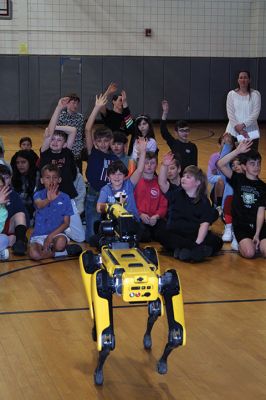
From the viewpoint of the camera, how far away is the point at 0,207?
6785 millimetres

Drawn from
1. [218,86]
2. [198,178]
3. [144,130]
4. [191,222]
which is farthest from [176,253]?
[218,86]

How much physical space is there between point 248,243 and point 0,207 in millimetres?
2380

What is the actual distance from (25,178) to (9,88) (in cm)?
1040

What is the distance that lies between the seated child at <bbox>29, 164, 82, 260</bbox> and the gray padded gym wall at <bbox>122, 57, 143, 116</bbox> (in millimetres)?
11939

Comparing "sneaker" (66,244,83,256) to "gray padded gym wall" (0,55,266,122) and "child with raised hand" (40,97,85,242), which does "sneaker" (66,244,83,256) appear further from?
"gray padded gym wall" (0,55,266,122)

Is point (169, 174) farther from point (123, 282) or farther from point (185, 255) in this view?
point (123, 282)

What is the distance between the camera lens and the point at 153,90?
19.0 m

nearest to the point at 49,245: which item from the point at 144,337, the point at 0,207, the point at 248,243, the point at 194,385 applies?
the point at 0,207

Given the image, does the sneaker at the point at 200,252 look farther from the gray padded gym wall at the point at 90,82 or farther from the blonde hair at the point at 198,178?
the gray padded gym wall at the point at 90,82

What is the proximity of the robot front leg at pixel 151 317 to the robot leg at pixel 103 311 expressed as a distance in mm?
335

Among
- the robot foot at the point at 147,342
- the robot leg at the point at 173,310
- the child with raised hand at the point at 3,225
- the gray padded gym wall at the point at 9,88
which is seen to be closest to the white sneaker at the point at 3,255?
the child with raised hand at the point at 3,225

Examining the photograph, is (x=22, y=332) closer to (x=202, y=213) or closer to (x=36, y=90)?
(x=202, y=213)

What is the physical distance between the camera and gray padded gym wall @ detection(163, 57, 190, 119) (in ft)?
61.8

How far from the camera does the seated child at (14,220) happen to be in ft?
22.9
